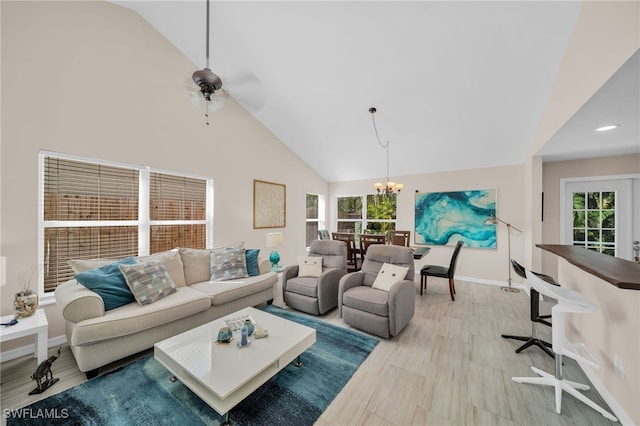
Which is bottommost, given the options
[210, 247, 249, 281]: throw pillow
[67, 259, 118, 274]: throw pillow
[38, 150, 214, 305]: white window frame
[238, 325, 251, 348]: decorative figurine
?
[238, 325, 251, 348]: decorative figurine

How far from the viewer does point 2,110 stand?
85.7 inches

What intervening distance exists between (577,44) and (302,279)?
12.3 feet

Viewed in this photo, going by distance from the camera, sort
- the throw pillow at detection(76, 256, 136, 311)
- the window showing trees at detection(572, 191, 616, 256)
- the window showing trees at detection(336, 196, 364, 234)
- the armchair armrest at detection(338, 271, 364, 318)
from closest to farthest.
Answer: the throw pillow at detection(76, 256, 136, 311)
the armchair armrest at detection(338, 271, 364, 318)
the window showing trees at detection(572, 191, 616, 256)
the window showing trees at detection(336, 196, 364, 234)

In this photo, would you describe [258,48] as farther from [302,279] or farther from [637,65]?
[637,65]

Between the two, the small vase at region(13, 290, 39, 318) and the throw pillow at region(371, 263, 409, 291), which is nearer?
the small vase at region(13, 290, 39, 318)

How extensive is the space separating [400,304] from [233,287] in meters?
1.99

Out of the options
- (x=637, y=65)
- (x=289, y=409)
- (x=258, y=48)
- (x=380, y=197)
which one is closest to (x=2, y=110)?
(x=258, y=48)

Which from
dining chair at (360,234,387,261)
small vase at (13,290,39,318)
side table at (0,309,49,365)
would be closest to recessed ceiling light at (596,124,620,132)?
dining chair at (360,234,387,261)

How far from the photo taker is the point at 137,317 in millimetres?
2127

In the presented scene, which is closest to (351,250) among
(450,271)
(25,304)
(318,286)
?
(318,286)

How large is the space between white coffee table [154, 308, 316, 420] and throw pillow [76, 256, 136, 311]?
846 millimetres

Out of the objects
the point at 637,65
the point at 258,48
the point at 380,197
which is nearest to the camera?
the point at 637,65

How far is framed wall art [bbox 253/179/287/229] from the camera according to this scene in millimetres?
4570

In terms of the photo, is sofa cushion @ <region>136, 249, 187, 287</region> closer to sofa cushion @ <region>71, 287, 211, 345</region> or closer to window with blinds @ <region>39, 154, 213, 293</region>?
sofa cushion @ <region>71, 287, 211, 345</region>
